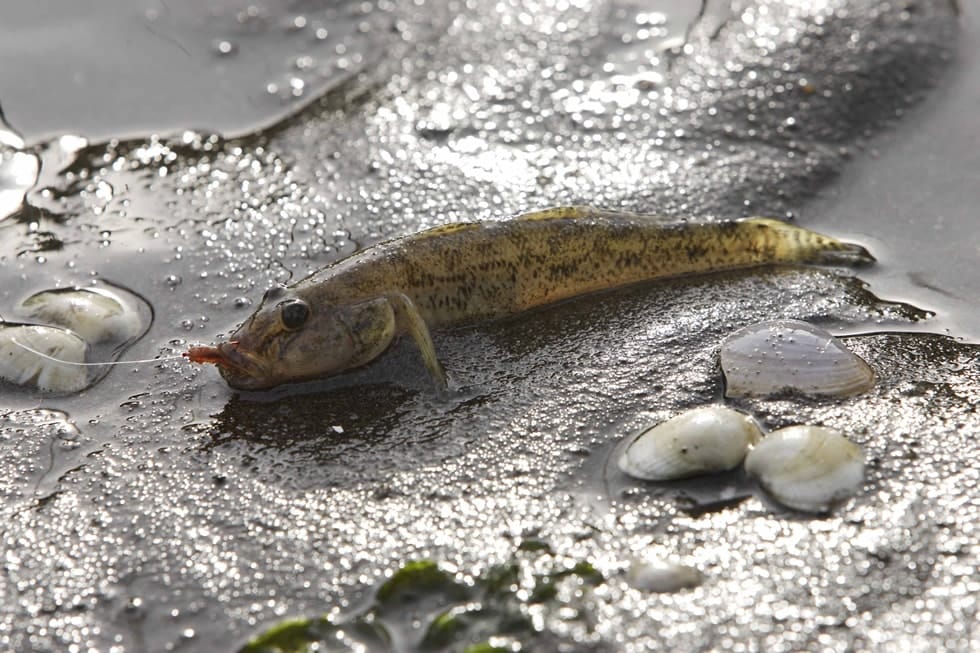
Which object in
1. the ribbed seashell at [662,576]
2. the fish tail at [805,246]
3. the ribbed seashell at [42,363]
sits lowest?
the ribbed seashell at [42,363]

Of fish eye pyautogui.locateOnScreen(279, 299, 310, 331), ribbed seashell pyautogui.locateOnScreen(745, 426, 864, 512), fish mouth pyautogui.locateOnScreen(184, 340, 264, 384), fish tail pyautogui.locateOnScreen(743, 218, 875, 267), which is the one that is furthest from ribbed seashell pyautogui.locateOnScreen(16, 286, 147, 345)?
fish tail pyautogui.locateOnScreen(743, 218, 875, 267)

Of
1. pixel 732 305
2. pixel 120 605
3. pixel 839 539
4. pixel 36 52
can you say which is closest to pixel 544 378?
pixel 732 305

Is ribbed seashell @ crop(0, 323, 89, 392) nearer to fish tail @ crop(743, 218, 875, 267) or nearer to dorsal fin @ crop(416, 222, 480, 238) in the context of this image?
dorsal fin @ crop(416, 222, 480, 238)

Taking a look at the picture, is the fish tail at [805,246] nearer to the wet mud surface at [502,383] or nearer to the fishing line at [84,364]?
the wet mud surface at [502,383]

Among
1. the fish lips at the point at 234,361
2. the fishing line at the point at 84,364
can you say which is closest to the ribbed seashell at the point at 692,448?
the fish lips at the point at 234,361

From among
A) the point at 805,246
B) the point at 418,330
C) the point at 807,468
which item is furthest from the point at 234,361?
the point at 805,246

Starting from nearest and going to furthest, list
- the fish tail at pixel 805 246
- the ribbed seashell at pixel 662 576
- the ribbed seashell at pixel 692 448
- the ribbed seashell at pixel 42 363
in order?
the ribbed seashell at pixel 662 576 → the ribbed seashell at pixel 692 448 → the ribbed seashell at pixel 42 363 → the fish tail at pixel 805 246

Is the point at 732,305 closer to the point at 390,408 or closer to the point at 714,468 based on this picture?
the point at 714,468
